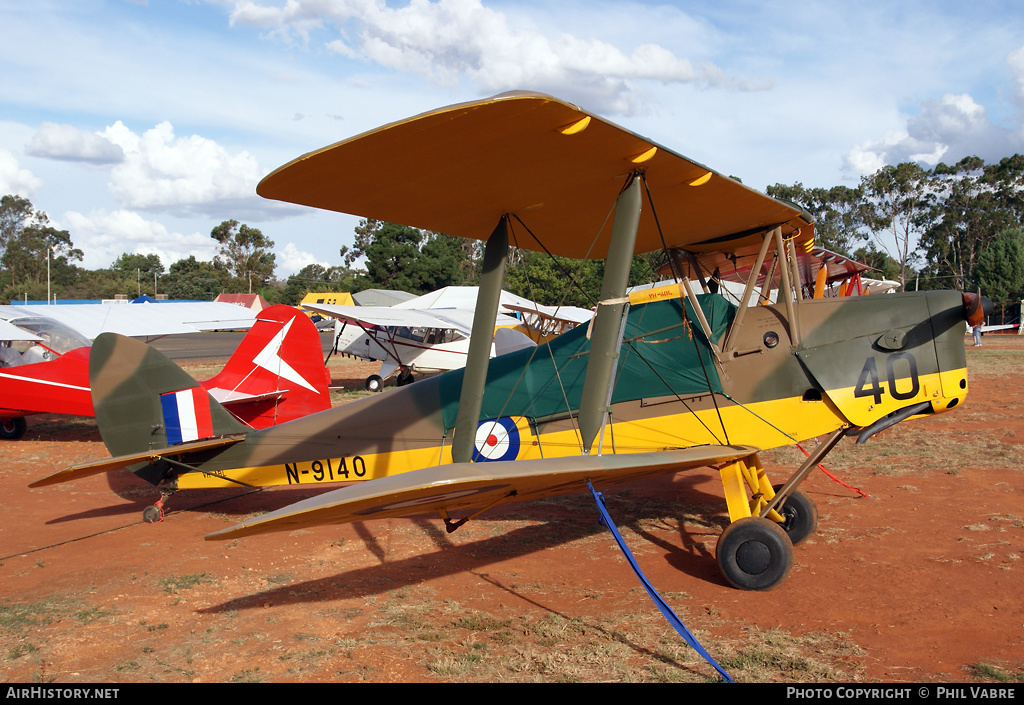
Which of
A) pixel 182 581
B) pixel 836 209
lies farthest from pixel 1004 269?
pixel 182 581

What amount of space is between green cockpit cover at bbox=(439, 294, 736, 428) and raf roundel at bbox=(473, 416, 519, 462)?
0.08 m

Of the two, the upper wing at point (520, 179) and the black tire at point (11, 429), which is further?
the black tire at point (11, 429)

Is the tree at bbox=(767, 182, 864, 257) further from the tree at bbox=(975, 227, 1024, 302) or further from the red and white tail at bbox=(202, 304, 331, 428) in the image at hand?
the red and white tail at bbox=(202, 304, 331, 428)

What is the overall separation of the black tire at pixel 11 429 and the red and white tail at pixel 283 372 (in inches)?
245

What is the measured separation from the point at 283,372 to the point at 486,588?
4.90 metres

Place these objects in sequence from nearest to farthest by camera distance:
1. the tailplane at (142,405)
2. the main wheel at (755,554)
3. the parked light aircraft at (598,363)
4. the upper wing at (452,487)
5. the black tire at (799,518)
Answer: the upper wing at (452,487)
the parked light aircraft at (598,363)
the main wheel at (755,554)
the black tire at (799,518)
the tailplane at (142,405)

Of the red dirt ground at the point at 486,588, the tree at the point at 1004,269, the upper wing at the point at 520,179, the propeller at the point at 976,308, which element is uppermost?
the tree at the point at 1004,269

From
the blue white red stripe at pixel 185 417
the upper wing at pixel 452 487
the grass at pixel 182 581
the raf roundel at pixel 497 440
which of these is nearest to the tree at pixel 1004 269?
the raf roundel at pixel 497 440

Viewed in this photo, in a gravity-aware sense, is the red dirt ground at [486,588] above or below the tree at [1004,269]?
below

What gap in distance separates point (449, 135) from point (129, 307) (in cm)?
1672

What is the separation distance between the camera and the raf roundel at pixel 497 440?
505 cm

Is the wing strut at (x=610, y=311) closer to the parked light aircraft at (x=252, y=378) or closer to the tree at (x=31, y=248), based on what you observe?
the parked light aircraft at (x=252, y=378)

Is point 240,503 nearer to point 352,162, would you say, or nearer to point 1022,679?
point 352,162

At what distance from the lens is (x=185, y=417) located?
6273 mm
